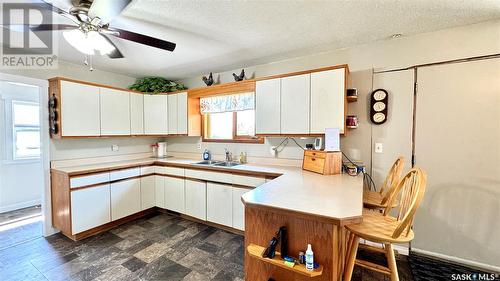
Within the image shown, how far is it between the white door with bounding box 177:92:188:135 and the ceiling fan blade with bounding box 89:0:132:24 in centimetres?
→ 197

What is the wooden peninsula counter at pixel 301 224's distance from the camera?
1148 mm

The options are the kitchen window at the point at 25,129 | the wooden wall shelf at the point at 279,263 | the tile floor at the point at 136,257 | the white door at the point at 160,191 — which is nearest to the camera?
the wooden wall shelf at the point at 279,263

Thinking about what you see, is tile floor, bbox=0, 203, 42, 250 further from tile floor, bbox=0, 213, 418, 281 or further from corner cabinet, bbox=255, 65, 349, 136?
corner cabinet, bbox=255, 65, 349, 136

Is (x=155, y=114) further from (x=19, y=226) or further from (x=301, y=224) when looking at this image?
(x=301, y=224)

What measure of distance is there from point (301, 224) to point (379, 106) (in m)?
1.83

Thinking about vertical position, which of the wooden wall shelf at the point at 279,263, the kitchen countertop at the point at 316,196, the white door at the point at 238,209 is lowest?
the white door at the point at 238,209

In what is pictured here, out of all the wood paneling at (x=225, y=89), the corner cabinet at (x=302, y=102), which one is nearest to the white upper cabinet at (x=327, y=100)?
the corner cabinet at (x=302, y=102)

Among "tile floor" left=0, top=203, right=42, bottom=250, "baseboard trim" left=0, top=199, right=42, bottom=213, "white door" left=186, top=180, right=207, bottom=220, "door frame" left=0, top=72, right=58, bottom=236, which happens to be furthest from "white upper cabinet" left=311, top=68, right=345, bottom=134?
"baseboard trim" left=0, top=199, right=42, bottom=213

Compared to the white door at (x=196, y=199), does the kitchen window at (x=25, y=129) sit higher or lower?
higher

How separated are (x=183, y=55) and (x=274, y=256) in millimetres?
2541

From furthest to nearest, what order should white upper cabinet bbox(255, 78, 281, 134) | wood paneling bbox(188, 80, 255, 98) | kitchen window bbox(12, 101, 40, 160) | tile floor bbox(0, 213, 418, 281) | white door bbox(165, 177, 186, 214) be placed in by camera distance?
1. kitchen window bbox(12, 101, 40, 160)
2. white door bbox(165, 177, 186, 214)
3. wood paneling bbox(188, 80, 255, 98)
4. white upper cabinet bbox(255, 78, 281, 134)
5. tile floor bbox(0, 213, 418, 281)

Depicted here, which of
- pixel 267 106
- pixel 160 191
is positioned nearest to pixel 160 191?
pixel 160 191

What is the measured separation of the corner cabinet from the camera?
2.25 metres

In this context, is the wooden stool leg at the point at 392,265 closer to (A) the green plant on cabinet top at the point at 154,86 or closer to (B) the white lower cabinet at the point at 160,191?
(B) the white lower cabinet at the point at 160,191
